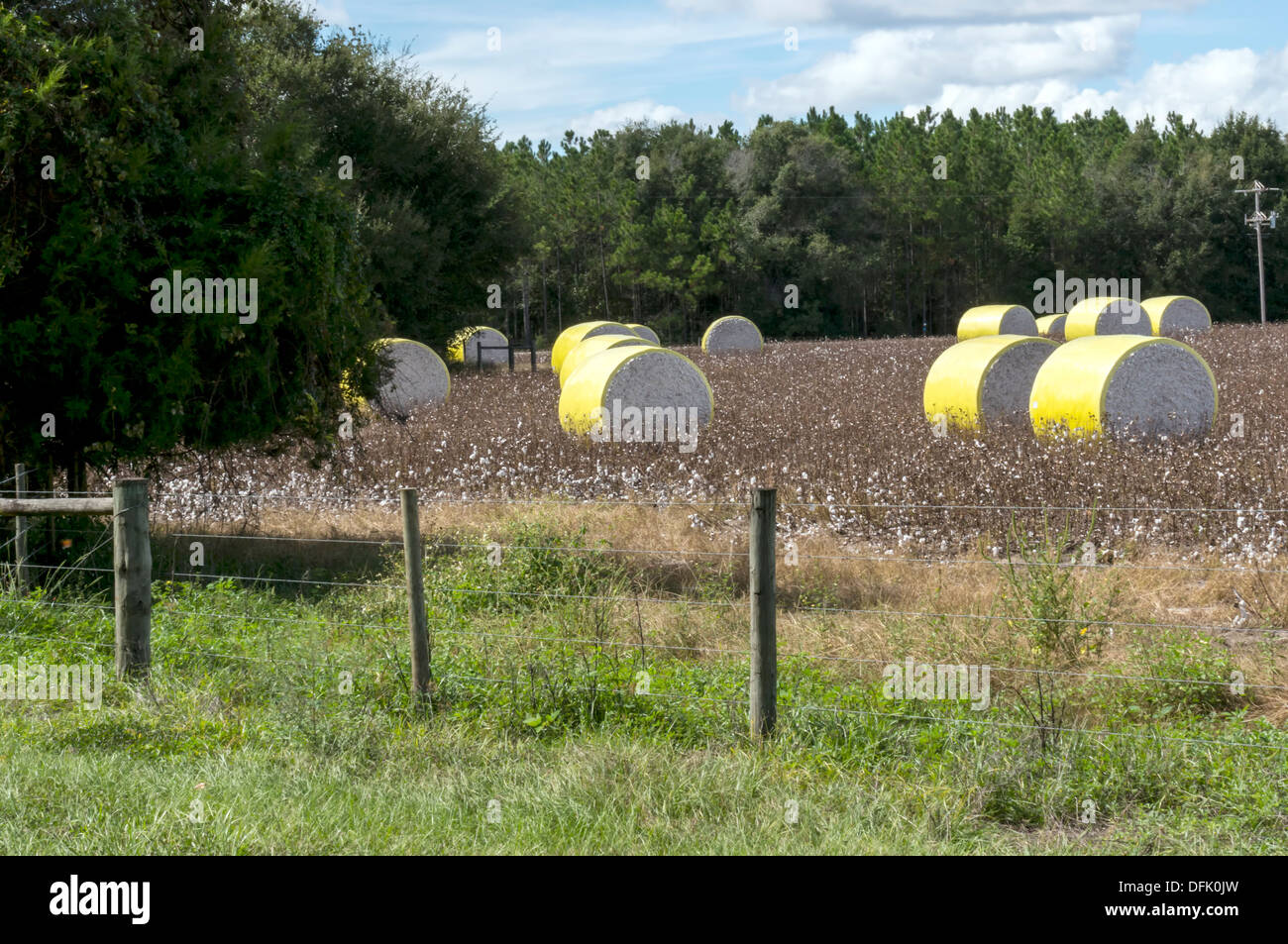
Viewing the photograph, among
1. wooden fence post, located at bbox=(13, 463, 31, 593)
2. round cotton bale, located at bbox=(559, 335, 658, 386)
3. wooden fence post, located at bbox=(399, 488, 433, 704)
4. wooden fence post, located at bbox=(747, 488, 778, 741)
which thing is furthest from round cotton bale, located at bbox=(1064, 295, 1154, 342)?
A: wooden fence post, located at bbox=(399, 488, 433, 704)

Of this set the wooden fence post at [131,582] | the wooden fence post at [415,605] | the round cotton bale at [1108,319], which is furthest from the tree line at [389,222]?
the round cotton bale at [1108,319]

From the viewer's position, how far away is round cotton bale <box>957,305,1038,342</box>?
46.2 metres

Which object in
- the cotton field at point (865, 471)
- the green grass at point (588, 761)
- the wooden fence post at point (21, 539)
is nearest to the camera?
the green grass at point (588, 761)

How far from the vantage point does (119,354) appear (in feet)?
32.5

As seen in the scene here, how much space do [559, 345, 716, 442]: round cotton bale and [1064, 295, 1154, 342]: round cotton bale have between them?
87.1 feet

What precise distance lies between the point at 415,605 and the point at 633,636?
73.6 inches

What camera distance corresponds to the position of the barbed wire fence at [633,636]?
5.74 metres

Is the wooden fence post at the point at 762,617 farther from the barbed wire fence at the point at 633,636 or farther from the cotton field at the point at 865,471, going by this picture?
the cotton field at the point at 865,471

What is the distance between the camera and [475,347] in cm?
5006

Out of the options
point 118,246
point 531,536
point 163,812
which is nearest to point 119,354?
point 118,246

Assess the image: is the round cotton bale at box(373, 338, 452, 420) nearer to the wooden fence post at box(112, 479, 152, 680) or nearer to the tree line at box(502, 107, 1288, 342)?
the wooden fence post at box(112, 479, 152, 680)

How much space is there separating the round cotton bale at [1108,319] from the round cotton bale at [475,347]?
19910mm

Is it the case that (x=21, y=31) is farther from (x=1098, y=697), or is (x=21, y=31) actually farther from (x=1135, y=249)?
(x=1135, y=249)

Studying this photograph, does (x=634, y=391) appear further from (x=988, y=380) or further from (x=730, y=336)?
(x=730, y=336)
